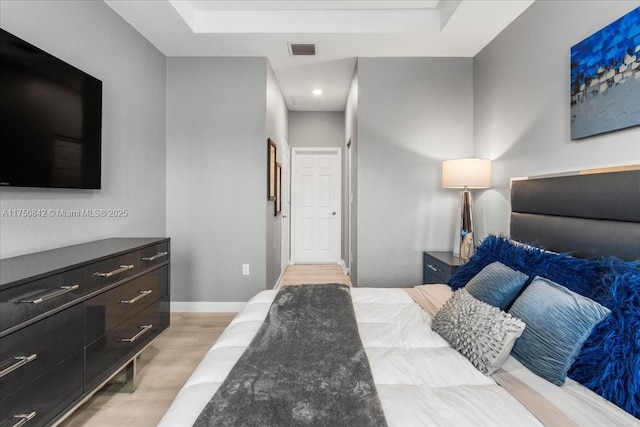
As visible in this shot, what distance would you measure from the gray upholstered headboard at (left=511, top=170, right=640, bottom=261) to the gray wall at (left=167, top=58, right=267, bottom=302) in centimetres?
234

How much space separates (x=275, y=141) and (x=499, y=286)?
3124 mm

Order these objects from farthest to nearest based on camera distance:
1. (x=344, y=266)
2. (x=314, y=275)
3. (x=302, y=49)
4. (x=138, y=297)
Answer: (x=344, y=266), (x=314, y=275), (x=302, y=49), (x=138, y=297)

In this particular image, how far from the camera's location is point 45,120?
1.74 metres

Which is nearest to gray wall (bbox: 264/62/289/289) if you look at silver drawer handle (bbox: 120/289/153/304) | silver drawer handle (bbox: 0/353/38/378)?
silver drawer handle (bbox: 120/289/153/304)

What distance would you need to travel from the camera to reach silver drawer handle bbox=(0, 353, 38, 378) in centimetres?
114

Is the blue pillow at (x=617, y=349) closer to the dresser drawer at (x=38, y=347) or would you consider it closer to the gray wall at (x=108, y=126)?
the dresser drawer at (x=38, y=347)

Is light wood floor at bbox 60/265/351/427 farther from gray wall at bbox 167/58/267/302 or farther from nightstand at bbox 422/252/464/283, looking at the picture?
nightstand at bbox 422/252/464/283

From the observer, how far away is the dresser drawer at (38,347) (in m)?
1.16

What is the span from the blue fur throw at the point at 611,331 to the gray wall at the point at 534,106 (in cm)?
70

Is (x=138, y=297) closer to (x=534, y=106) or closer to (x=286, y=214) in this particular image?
(x=534, y=106)

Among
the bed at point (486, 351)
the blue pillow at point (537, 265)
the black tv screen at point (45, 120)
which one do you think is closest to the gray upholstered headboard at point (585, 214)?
the bed at point (486, 351)

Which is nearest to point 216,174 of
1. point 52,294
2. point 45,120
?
point 45,120

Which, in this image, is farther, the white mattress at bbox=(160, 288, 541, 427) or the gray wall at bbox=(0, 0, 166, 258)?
the gray wall at bbox=(0, 0, 166, 258)

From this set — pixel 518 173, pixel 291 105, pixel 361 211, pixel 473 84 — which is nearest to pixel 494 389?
pixel 518 173
